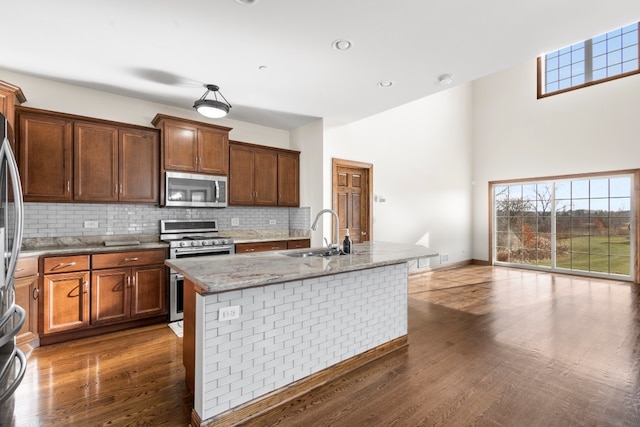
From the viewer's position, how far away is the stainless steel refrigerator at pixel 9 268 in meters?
1.33

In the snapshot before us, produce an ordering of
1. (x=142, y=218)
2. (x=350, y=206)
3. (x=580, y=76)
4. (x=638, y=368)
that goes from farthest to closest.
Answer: (x=580, y=76)
(x=350, y=206)
(x=142, y=218)
(x=638, y=368)

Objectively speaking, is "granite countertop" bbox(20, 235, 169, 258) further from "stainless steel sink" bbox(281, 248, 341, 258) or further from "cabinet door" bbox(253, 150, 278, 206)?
"stainless steel sink" bbox(281, 248, 341, 258)

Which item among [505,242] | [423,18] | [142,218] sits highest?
[423,18]

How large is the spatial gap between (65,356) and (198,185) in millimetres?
2276

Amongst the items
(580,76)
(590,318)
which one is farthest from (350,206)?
(580,76)

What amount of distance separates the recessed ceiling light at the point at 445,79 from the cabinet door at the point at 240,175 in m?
2.80

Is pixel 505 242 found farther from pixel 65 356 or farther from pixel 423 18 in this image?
pixel 65 356

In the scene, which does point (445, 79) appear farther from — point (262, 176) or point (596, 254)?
point (596, 254)

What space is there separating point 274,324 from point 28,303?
253 cm

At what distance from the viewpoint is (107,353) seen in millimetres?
2818

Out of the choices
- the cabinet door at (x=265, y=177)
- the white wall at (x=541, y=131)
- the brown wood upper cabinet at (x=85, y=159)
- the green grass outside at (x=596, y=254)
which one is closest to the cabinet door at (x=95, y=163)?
the brown wood upper cabinet at (x=85, y=159)

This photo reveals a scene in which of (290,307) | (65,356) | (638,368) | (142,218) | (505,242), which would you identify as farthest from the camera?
(505,242)

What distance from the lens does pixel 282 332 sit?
2094 millimetres

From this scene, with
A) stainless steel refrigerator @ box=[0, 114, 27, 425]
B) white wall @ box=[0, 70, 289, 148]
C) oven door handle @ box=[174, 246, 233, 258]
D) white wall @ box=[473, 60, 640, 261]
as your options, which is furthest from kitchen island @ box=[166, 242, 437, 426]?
white wall @ box=[473, 60, 640, 261]
